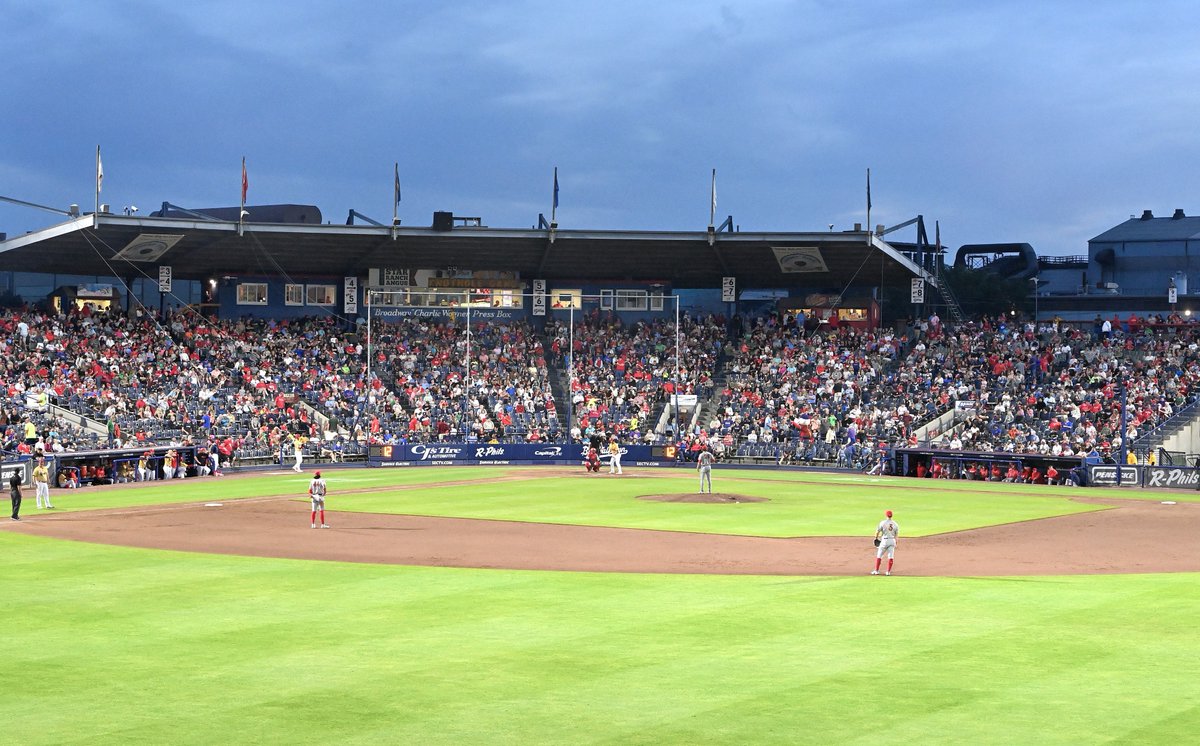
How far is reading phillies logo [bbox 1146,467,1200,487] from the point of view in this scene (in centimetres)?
5278

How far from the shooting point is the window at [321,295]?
78.8 metres

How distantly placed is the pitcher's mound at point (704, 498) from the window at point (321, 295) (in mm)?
39216

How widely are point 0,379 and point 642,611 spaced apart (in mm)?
46602

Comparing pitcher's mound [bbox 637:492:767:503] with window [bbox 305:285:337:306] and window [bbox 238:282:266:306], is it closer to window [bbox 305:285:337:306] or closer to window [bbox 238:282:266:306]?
window [bbox 305:285:337:306]

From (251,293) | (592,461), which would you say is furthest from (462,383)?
(251,293)

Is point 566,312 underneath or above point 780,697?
above

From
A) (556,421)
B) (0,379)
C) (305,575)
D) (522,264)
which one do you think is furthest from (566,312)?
(305,575)

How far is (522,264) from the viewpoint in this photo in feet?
254

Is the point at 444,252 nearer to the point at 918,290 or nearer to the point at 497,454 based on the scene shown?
the point at 497,454

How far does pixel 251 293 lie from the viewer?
78.1 meters

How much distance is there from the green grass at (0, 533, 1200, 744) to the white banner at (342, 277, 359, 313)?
53.1 m

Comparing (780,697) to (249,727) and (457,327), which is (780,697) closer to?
(249,727)

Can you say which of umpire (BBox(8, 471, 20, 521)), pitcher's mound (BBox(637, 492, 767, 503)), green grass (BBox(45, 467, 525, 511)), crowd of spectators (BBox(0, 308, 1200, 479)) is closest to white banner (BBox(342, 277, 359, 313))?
crowd of spectators (BBox(0, 308, 1200, 479))

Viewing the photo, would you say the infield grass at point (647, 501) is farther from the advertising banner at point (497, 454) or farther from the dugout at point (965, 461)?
the advertising banner at point (497, 454)
